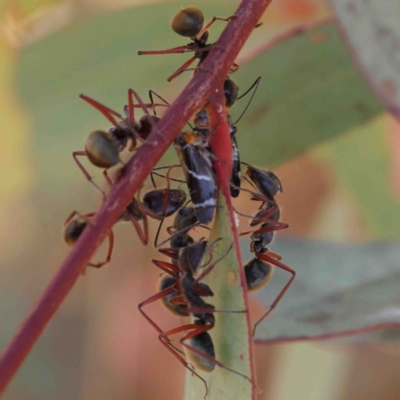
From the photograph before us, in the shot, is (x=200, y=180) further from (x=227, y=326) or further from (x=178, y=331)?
(x=178, y=331)

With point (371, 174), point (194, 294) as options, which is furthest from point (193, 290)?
point (371, 174)

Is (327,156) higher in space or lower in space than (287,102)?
lower

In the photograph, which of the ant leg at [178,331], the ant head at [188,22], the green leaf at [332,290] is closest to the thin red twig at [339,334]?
the green leaf at [332,290]

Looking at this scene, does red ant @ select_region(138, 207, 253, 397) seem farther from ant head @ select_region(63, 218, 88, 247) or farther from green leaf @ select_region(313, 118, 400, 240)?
green leaf @ select_region(313, 118, 400, 240)

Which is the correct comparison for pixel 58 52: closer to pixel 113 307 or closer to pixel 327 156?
pixel 327 156

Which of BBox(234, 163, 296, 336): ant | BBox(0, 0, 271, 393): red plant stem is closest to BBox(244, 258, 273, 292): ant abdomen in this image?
BBox(234, 163, 296, 336): ant

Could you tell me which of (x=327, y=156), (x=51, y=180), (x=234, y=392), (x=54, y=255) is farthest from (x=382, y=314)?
(x=54, y=255)

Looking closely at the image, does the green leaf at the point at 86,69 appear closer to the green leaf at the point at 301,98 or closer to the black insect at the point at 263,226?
the green leaf at the point at 301,98

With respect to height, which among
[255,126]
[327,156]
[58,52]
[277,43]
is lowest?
[327,156]
